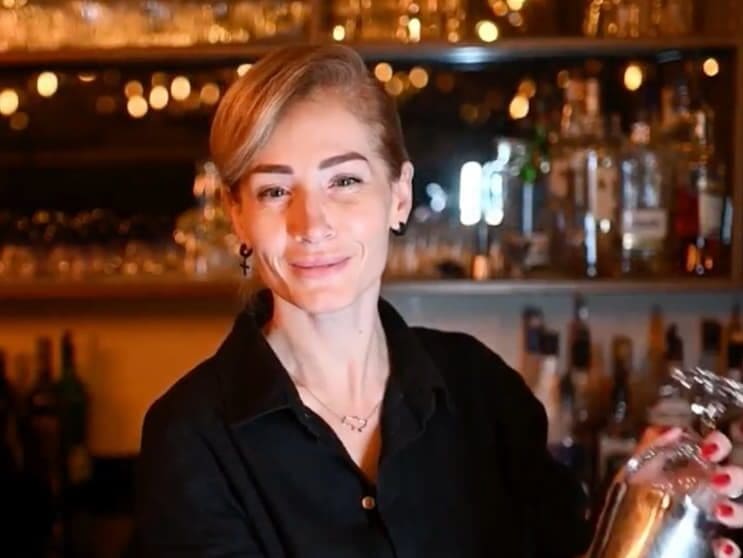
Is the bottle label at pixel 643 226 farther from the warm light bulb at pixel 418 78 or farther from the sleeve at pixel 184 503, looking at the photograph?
the sleeve at pixel 184 503

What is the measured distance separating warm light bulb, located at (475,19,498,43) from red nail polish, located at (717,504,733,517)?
44.1 inches

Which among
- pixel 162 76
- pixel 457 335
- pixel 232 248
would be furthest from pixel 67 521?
pixel 457 335

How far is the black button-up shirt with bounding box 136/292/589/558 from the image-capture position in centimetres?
111

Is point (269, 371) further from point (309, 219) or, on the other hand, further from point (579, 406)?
point (579, 406)

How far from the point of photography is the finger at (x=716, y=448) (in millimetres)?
981

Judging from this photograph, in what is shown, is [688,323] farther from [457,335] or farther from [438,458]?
[438,458]

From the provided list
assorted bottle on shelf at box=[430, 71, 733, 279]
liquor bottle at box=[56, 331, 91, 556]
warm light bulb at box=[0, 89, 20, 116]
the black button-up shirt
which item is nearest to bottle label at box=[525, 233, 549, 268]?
assorted bottle on shelf at box=[430, 71, 733, 279]

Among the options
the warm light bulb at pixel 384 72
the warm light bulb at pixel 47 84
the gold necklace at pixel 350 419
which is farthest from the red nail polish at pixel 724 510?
the warm light bulb at pixel 47 84

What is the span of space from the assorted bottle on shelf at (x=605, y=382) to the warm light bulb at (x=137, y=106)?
756 millimetres

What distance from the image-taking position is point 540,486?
124cm

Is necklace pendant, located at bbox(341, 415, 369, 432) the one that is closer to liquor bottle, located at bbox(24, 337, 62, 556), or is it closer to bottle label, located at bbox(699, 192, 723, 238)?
bottle label, located at bbox(699, 192, 723, 238)

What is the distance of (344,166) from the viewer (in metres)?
1.12

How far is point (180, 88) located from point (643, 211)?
81 cm

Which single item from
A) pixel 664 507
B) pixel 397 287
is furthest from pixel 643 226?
pixel 664 507
